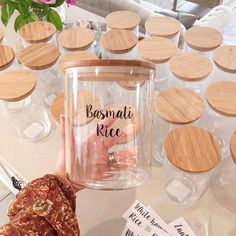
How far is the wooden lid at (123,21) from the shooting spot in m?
0.83

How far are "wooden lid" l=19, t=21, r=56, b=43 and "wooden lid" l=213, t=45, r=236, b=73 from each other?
0.44 meters

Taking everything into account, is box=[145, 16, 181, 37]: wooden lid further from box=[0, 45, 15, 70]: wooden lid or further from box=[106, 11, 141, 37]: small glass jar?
box=[0, 45, 15, 70]: wooden lid

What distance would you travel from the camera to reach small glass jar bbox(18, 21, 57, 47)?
81 cm

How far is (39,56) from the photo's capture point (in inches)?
29.2

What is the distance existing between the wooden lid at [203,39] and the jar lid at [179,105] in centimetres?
16

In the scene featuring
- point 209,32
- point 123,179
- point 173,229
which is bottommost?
point 173,229

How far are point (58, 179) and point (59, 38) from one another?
401 mm

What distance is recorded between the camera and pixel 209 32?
2.61 ft

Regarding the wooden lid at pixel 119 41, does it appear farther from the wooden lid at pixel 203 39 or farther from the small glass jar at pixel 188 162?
the small glass jar at pixel 188 162

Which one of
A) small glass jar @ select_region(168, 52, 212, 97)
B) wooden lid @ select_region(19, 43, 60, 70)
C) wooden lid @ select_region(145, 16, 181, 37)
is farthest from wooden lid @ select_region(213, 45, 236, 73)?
wooden lid @ select_region(19, 43, 60, 70)

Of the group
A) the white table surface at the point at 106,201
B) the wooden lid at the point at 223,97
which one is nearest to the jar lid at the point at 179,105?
the wooden lid at the point at 223,97

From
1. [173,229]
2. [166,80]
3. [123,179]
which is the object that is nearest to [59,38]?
[166,80]

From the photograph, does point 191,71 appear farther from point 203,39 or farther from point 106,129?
point 106,129

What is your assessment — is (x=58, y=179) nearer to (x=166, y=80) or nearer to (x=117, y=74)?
(x=117, y=74)
